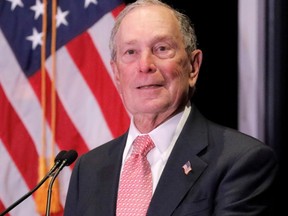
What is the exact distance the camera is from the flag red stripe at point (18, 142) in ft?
7.48

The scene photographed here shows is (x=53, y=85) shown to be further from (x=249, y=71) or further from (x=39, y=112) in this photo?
(x=249, y=71)

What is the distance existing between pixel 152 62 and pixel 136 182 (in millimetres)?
330

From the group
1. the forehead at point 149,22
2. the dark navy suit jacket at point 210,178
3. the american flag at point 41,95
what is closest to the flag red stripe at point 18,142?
the american flag at point 41,95

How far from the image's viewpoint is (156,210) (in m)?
1.42

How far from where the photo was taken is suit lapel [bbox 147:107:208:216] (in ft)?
4.64

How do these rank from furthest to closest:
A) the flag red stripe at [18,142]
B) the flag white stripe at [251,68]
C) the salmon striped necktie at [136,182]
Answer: the flag red stripe at [18,142] < the flag white stripe at [251,68] < the salmon striped necktie at [136,182]

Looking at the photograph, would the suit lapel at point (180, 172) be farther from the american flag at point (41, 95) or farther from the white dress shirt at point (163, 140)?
the american flag at point (41, 95)

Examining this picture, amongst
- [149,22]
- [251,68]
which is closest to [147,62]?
[149,22]

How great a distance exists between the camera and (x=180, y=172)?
4.77ft

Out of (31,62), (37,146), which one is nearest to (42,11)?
(31,62)

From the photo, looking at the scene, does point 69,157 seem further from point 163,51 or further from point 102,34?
point 102,34

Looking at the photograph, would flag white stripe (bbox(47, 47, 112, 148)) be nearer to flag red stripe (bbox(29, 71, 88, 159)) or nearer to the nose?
flag red stripe (bbox(29, 71, 88, 159))

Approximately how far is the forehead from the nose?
6 cm

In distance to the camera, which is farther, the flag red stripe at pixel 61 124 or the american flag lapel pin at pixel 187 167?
the flag red stripe at pixel 61 124
